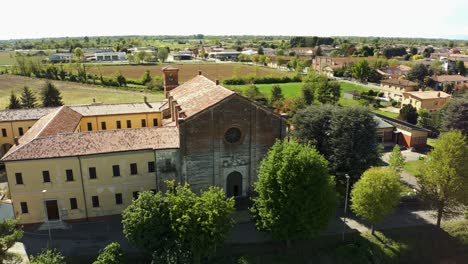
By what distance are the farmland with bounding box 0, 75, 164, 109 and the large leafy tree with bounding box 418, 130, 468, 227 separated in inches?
2619

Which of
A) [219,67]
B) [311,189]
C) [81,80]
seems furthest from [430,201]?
[219,67]

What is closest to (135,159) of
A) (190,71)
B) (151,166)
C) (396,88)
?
(151,166)

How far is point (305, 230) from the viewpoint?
94.5 feet

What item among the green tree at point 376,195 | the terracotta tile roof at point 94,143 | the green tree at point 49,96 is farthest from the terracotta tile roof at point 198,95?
the green tree at point 49,96

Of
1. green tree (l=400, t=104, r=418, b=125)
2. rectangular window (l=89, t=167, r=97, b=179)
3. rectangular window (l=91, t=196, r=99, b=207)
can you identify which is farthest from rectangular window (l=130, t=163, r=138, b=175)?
green tree (l=400, t=104, r=418, b=125)

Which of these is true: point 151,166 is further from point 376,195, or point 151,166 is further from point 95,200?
point 376,195

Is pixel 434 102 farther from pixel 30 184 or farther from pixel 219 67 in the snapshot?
pixel 219 67

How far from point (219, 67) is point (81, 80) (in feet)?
201

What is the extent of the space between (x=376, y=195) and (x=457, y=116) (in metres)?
37.3

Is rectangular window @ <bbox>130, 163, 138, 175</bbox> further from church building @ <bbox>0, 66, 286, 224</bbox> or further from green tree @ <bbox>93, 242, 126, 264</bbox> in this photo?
green tree @ <bbox>93, 242, 126, 264</bbox>

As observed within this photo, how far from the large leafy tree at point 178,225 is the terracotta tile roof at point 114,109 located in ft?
83.8

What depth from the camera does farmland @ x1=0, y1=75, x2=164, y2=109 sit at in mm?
88375

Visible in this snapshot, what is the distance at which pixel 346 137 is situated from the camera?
37281 mm

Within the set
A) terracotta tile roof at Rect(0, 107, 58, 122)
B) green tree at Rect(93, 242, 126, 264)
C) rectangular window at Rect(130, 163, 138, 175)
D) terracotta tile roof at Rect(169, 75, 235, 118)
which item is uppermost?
terracotta tile roof at Rect(169, 75, 235, 118)
